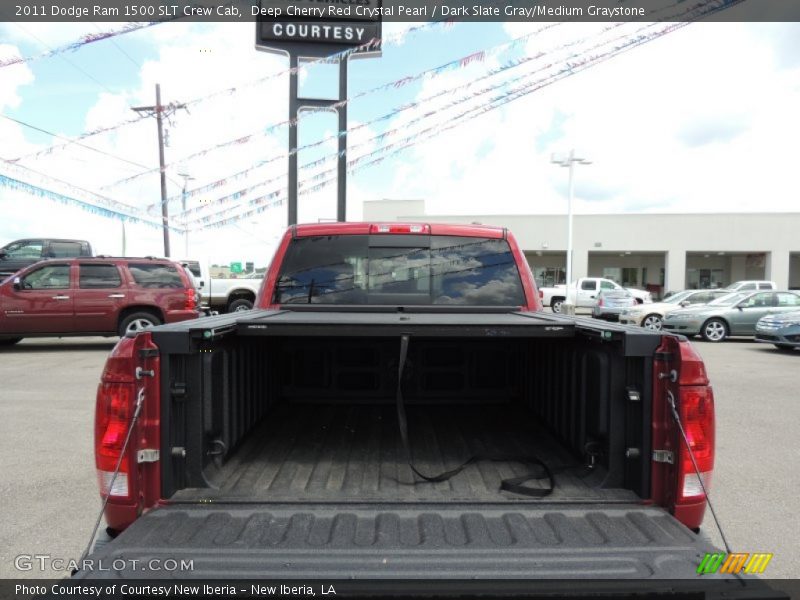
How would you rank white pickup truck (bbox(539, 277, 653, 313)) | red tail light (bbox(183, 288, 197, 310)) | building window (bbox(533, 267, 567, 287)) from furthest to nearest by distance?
building window (bbox(533, 267, 567, 287)) < white pickup truck (bbox(539, 277, 653, 313)) < red tail light (bbox(183, 288, 197, 310))

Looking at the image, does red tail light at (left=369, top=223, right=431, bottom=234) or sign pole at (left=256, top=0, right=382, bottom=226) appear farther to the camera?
sign pole at (left=256, top=0, right=382, bottom=226)

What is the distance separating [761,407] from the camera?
7.62 m

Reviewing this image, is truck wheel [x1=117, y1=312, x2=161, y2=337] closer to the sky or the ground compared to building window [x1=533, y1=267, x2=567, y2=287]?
closer to the ground

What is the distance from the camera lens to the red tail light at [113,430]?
220 cm

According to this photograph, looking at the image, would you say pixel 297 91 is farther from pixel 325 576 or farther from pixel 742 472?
pixel 325 576

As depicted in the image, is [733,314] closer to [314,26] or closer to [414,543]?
[314,26]

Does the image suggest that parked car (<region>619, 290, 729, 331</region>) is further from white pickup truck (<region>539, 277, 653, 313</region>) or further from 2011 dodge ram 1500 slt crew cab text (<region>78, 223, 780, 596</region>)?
2011 dodge ram 1500 slt crew cab text (<region>78, 223, 780, 596</region>)

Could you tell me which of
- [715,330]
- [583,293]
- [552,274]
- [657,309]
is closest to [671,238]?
[552,274]

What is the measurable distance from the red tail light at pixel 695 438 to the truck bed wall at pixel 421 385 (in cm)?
14

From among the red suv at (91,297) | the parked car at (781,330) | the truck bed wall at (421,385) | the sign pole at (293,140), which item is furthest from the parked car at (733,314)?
the truck bed wall at (421,385)

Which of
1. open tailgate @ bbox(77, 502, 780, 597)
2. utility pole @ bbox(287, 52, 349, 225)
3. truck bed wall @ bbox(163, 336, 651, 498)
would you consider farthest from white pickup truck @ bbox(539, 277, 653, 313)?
open tailgate @ bbox(77, 502, 780, 597)

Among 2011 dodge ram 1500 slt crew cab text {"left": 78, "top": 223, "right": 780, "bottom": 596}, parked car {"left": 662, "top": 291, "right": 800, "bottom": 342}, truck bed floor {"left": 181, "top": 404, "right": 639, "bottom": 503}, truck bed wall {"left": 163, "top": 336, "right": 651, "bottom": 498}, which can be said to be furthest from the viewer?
parked car {"left": 662, "top": 291, "right": 800, "bottom": 342}

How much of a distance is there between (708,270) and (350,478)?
48.3 metres

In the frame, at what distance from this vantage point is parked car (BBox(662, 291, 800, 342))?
52.9 feet
